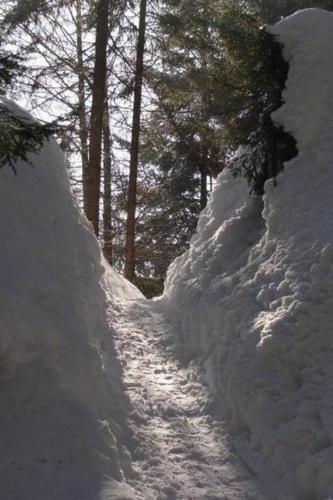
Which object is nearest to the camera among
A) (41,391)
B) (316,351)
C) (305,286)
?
(41,391)

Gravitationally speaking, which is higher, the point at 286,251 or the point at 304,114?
the point at 304,114

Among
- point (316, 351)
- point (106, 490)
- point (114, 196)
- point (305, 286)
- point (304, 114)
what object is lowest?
point (106, 490)

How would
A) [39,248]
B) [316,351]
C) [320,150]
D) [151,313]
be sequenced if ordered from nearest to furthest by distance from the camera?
1. [316,351]
2. [39,248]
3. [320,150]
4. [151,313]

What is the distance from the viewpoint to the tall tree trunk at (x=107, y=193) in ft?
51.4

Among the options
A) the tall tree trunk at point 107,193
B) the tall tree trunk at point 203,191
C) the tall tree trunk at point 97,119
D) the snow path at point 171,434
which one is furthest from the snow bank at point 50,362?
the tall tree trunk at point 203,191

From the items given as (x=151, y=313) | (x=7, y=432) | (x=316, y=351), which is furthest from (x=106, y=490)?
(x=151, y=313)

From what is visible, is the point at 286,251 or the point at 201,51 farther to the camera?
the point at 201,51

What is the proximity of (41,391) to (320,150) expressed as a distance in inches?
178

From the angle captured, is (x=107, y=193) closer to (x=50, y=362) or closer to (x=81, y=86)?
(x=81, y=86)

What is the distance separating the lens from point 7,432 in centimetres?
454

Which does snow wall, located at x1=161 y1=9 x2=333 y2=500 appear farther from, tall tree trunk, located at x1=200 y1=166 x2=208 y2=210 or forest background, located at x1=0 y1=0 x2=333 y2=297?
tall tree trunk, located at x1=200 y1=166 x2=208 y2=210

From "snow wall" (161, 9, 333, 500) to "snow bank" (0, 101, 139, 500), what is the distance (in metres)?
1.28

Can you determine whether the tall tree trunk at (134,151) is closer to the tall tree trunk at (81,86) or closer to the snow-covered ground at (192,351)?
the tall tree trunk at (81,86)

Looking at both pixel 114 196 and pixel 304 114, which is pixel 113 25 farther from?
pixel 304 114
